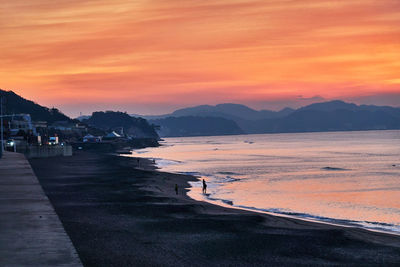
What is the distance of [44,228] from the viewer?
19.9 m

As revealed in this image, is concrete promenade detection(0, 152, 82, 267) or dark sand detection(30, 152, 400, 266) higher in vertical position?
concrete promenade detection(0, 152, 82, 267)

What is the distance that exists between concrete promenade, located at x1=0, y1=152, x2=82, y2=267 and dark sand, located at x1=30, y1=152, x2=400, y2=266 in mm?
1147

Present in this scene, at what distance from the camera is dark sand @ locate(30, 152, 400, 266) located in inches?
769

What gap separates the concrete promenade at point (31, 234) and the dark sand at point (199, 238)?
115 cm

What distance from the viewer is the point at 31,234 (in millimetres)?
18781

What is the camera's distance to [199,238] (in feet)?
77.4

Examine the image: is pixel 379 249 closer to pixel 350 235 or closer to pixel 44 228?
pixel 350 235

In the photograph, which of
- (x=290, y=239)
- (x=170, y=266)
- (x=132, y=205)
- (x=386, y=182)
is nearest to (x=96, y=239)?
(x=170, y=266)

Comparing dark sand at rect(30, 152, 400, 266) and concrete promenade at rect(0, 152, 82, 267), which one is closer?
concrete promenade at rect(0, 152, 82, 267)

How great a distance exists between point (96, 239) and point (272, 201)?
27.5m

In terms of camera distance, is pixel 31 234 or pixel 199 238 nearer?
pixel 31 234

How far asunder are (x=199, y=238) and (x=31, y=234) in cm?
775

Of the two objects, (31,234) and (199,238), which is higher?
(31,234)

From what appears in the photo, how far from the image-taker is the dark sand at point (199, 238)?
19.5 m
